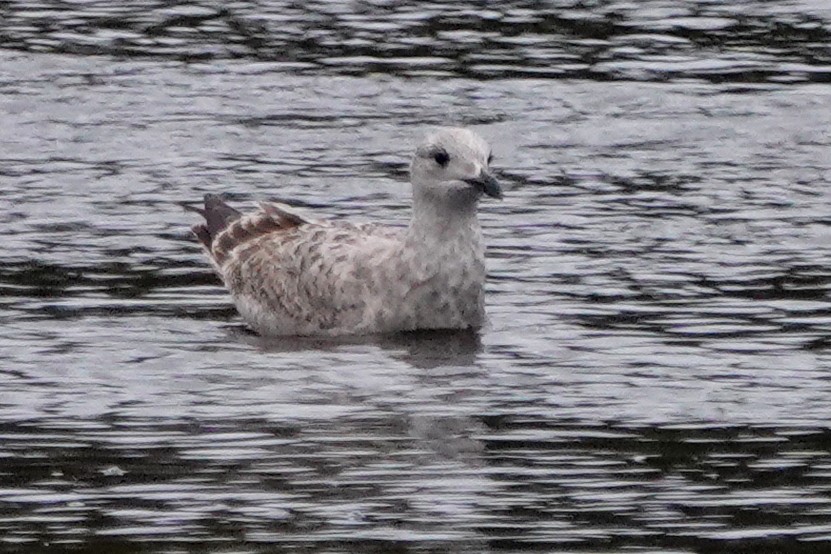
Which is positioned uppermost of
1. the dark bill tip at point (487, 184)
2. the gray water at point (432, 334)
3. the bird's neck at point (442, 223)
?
the dark bill tip at point (487, 184)

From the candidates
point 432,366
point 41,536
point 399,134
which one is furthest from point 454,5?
point 41,536

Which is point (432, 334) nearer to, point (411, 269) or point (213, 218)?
point (411, 269)

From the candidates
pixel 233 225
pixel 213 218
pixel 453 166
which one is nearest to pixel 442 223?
pixel 453 166

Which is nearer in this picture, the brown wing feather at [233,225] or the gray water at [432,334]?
the gray water at [432,334]

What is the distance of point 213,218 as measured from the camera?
15.2m

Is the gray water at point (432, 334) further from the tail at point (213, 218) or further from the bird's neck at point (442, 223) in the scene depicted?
the bird's neck at point (442, 223)

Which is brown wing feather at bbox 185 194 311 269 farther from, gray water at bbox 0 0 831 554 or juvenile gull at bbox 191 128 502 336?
juvenile gull at bbox 191 128 502 336

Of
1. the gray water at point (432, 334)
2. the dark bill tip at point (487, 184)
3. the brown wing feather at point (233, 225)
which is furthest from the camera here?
the brown wing feather at point (233, 225)

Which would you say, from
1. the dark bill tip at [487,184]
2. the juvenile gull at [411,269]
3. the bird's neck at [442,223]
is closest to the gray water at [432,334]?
the juvenile gull at [411,269]

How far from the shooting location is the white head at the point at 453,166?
44.7 feet

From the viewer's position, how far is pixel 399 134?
18531 millimetres

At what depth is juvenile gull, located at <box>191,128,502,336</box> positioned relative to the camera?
13.6 meters

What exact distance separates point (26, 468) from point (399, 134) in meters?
8.33

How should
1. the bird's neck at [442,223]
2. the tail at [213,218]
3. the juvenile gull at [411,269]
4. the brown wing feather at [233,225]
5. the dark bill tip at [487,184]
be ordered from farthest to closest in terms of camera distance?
the tail at [213,218] → the brown wing feather at [233,225] → the bird's neck at [442,223] → the juvenile gull at [411,269] → the dark bill tip at [487,184]
